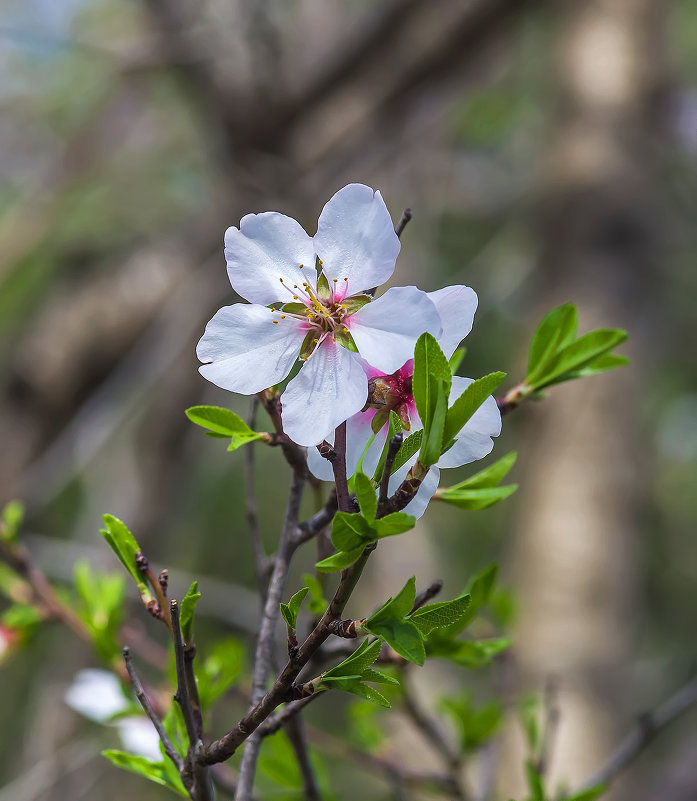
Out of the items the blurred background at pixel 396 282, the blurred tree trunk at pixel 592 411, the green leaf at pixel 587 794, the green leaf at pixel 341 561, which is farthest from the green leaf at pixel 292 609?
the blurred tree trunk at pixel 592 411

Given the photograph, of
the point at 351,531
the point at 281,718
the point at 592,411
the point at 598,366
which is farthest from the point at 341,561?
the point at 592,411

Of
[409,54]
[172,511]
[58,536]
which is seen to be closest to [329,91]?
[409,54]

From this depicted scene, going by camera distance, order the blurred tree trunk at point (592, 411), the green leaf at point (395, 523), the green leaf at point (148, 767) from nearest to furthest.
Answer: the green leaf at point (395, 523), the green leaf at point (148, 767), the blurred tree trunk at point (592, 411)

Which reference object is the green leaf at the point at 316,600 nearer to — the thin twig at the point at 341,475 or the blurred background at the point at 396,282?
the thin twig at the point at 341,475

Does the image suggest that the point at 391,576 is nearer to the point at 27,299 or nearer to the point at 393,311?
the point at 393,311

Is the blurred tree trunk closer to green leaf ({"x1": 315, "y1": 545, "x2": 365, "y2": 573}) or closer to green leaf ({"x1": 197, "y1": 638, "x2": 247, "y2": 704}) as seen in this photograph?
green leaf ({"x1": 197, "y1": 638, "x2": 247, "y2": 704})

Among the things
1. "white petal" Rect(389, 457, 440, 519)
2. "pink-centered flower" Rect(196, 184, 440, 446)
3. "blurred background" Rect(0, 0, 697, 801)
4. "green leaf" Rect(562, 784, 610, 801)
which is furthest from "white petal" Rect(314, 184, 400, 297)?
"blurred background" Rect(0, 0, 697, 801)

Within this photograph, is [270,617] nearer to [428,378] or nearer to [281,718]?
[281,718]
